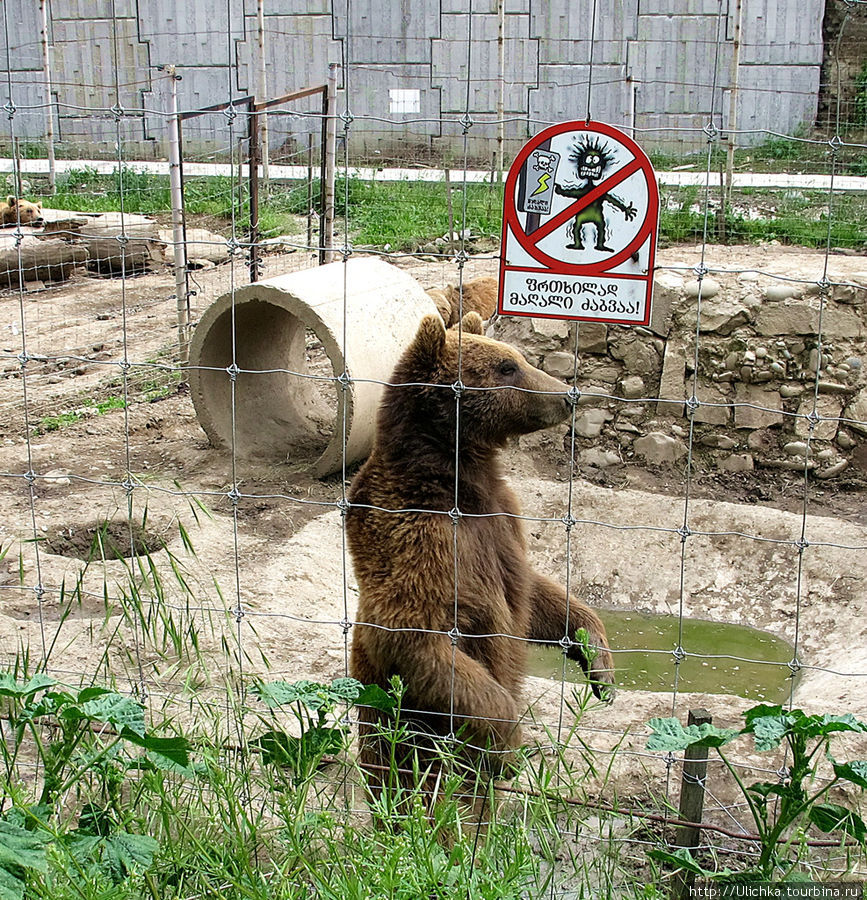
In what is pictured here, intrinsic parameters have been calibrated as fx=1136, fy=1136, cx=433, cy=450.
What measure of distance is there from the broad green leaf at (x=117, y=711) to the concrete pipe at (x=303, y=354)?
11.9 feet

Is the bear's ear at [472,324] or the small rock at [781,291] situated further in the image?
the small rock at [781,291]

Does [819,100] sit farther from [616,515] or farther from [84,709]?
[84,709]

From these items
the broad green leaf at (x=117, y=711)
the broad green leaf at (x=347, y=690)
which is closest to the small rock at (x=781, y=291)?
the broad green leaf at (x=347, y=690)

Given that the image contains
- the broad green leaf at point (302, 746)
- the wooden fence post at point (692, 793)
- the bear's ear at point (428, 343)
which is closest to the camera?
the broad green leaf at point (302, 746)

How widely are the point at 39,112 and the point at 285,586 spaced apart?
57.6 ft

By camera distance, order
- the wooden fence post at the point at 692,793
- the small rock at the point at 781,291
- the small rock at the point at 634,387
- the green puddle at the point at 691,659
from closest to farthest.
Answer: the wooden fence post at the point at 692,793 < the green puddle at the point at 691,659 < the small rock at the point at 781,291 < the small rock at the point at 634,387

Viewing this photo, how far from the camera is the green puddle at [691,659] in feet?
19.7

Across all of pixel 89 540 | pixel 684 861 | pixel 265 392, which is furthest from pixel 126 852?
pixel 265 392

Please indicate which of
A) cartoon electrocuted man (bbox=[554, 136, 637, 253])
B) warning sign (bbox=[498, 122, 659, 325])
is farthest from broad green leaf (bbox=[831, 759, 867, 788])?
cartoon electrocuted man (bbox=[554, 136, 637, 253])

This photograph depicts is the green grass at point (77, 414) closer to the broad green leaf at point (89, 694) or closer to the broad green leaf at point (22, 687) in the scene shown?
the broad green leaf at point (22, 687)

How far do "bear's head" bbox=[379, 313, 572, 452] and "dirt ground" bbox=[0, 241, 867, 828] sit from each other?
871mm

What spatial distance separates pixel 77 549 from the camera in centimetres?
645

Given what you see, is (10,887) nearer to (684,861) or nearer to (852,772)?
(684,861)

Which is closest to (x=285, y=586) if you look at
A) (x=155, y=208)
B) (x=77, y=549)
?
(x=77, y=549)
